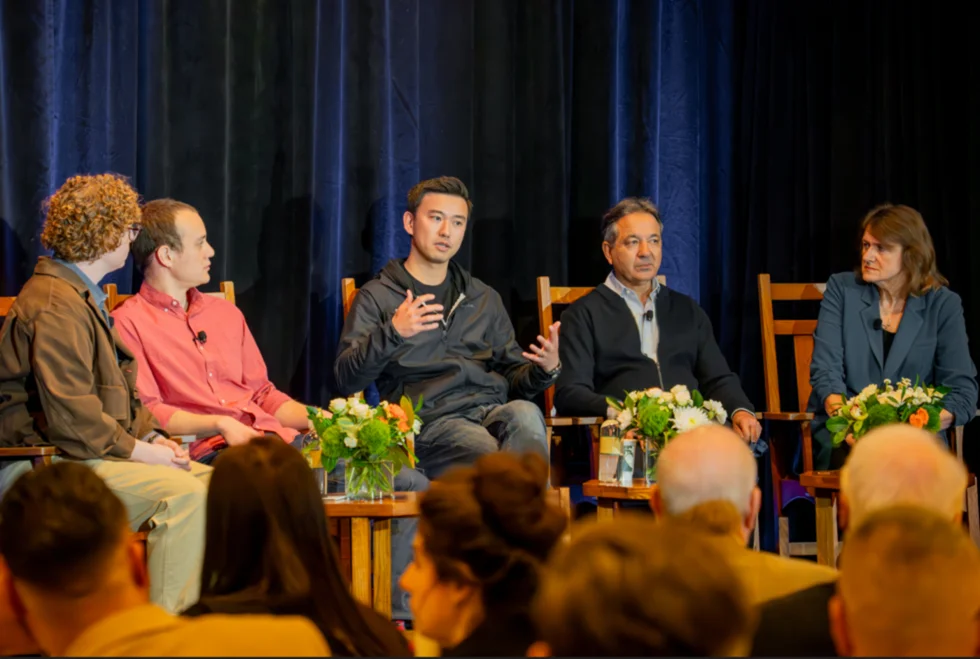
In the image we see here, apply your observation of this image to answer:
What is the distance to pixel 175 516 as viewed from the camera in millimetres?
3242

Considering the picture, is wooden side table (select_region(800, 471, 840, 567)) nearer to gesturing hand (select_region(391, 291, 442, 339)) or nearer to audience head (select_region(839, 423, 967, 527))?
gesturing hand (select_region(391, 291, 442, 339))

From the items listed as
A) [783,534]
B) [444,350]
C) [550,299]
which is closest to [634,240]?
[550,299]

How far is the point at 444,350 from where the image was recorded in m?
4.31

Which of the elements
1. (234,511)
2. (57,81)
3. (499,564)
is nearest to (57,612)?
(234,511)

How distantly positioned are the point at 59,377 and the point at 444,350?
1502mm

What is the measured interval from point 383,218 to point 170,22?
1.08m

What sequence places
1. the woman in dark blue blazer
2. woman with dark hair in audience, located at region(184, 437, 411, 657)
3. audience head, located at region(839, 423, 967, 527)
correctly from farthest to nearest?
the woman in dark blue blazer
audience head, located at region(839, 423, 967, 527)
woman with dark hair in audience, located at region(184, 437, 411, 657)

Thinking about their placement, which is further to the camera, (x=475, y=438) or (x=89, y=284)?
(x=475, y=438)

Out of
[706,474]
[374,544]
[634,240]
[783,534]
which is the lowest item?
[783,534]

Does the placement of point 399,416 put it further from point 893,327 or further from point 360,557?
point 893,327

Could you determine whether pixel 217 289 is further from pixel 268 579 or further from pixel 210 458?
pixel 268 579

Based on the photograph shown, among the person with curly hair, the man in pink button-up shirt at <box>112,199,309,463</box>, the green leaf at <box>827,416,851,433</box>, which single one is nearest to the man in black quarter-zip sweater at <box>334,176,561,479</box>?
the man in pink button-up shirt at <box>112,199,309,463</box>

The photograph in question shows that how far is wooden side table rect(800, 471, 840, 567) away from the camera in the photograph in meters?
3.89

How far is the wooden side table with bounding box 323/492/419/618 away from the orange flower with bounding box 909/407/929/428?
166cm
